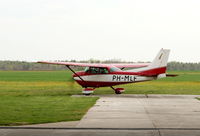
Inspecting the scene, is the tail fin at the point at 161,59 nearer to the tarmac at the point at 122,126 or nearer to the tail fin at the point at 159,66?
the tail fin at the point at 159,66

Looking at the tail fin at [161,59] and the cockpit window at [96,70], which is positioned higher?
the tail fin at [161,59]

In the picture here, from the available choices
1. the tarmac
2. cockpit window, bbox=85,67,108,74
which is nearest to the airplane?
cockpit window, bbox=85,67,108,74

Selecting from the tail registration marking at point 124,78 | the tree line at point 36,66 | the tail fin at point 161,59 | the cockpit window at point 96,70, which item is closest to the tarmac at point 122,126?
the tail fin at point 161,59

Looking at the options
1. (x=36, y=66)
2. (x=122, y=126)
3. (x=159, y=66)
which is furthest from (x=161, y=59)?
(x=36, y=66)

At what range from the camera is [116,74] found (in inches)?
1030

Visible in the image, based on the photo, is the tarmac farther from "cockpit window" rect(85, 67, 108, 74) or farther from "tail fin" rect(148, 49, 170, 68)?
"cockpit window" rect(85, 67, 108, 74)

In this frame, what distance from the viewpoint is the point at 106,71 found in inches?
1040

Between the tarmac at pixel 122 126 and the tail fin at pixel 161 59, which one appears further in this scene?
the tail fin at pixel 161 59

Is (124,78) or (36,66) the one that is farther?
(36,66)

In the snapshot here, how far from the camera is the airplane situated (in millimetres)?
25297

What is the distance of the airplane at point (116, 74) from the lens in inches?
996

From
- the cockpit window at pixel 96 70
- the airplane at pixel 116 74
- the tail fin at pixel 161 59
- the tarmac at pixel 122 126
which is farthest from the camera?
the cockpit window at pixel 96 70

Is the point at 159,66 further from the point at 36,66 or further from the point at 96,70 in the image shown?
the point at 36,66

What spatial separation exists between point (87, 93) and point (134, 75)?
306 centimetres
